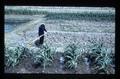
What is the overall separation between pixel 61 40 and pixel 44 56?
28cm

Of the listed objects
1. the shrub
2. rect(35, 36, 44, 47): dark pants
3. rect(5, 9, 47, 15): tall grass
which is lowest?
the shrub

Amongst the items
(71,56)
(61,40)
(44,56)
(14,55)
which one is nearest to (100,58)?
(71,56)

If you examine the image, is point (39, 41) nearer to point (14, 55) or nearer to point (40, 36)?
point (40, 36)

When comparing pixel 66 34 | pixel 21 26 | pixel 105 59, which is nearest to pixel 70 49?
pixel 66 34

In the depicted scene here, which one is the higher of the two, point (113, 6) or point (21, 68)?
Answer: point (113, 6)

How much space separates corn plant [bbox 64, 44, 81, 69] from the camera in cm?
346

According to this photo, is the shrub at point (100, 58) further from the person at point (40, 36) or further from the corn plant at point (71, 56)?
the person at point (40, 36)

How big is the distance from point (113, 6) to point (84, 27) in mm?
428

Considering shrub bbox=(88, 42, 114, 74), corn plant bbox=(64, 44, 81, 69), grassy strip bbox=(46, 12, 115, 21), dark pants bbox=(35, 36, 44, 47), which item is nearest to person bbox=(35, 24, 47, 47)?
dark pants bbox=(35, 36, 44, 47)

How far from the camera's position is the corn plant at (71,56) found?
3.46 meters

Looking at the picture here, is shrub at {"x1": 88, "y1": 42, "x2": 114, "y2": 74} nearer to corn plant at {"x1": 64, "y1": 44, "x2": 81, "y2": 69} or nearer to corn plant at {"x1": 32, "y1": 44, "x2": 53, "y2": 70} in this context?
corn plant at {"x1": 64, "y1": 44, "x2": 81, "y2": 69}
